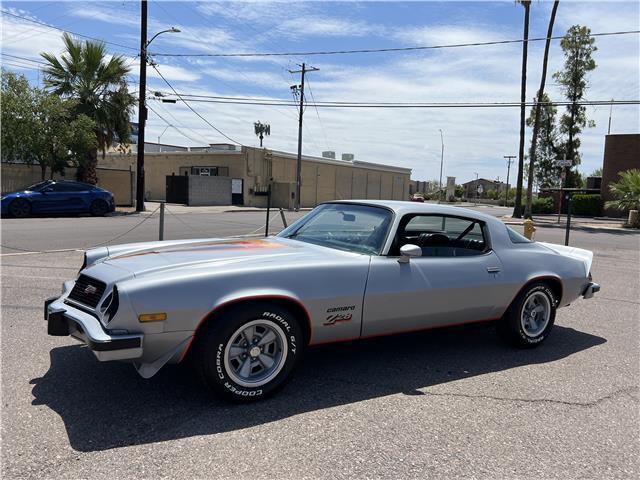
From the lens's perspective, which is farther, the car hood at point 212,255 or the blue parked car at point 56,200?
the blue parked car at point 56,200

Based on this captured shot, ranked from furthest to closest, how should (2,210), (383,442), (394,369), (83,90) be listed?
1. (83,90)
2. (2,210)
3. (394,369)
4. (383,442)

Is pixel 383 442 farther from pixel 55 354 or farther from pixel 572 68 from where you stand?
pixel 572 68

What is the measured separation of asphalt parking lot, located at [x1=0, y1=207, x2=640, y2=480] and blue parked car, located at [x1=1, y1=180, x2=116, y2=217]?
1522cm

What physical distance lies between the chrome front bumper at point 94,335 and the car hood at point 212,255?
0.40 m

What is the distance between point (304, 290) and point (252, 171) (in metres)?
36.8

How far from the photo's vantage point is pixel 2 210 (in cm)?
1847

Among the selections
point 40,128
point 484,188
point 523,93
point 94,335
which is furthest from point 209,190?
point 484,188

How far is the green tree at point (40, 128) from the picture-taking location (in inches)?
860

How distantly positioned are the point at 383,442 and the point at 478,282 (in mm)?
2005

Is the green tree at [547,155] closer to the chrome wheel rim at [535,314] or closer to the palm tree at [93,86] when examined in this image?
the palm tree at [93,86]

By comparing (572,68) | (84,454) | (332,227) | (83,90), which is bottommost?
(84,454)

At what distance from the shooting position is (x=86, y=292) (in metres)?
3.79

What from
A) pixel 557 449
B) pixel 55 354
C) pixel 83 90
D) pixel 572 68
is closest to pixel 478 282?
pixel 557 449

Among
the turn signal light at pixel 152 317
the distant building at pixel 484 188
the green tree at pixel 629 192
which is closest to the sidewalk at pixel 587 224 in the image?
the green tree at pixel 629 192
